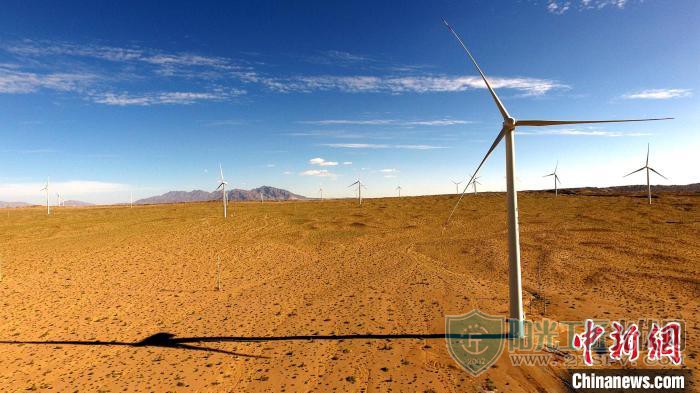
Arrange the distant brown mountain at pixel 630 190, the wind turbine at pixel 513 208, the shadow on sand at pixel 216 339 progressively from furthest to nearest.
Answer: the distant brown mountain at pixel 630 190
the shadow on sand at pixel 216 339
the wind turbine at pixel 513 208

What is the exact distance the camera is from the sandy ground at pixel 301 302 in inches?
500

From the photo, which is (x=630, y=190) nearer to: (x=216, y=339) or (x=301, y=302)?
(x=301, y=302)

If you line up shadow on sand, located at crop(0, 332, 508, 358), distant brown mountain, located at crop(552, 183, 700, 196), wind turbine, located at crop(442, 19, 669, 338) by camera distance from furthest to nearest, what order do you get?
distant brown mountain, located at crop(552, 183, 700, 196), shadow on sand, located at crop(0, 332, 508, 358), wind turbine, located at crop(442, 19, 669, 338)

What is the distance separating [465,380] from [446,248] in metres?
23.6

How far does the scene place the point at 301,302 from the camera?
67.2ft

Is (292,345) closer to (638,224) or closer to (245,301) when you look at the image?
(245,301)

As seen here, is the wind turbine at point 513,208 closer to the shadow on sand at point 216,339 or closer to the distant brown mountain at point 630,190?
the shadow on sand at point 216,339

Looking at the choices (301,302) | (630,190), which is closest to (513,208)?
(301,302)

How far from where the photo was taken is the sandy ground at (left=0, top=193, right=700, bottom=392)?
12688 mm

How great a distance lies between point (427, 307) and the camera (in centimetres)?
1877

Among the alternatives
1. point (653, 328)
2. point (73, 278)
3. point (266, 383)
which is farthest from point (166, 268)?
point (653, 328)

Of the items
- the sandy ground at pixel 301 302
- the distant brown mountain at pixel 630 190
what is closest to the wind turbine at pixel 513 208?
the sandy ground at pixel 301 302

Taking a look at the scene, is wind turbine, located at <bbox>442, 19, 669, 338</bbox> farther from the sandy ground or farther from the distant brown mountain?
the distant brown mountain

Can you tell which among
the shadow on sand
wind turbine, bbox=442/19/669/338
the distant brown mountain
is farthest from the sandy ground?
the distant brown mountain
